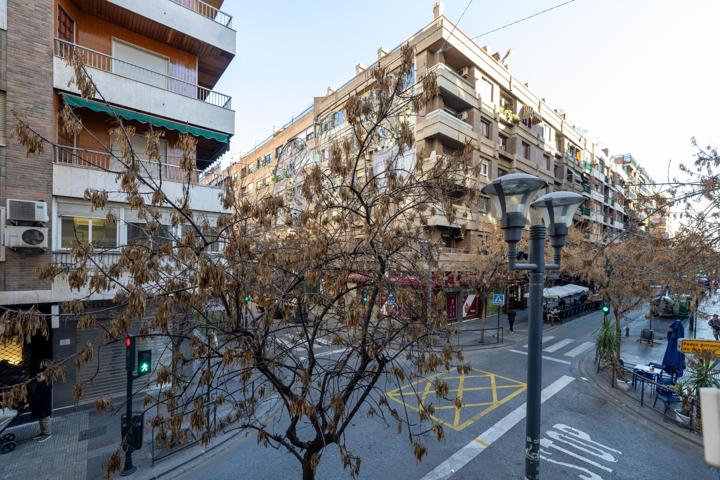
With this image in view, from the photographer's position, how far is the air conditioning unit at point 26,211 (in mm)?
8391

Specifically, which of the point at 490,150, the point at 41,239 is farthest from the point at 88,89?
the point at 490,150

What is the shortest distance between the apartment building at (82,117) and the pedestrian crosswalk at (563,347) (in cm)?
1543

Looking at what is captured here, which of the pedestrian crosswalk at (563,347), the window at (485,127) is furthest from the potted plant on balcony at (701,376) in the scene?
the window at (485,127)

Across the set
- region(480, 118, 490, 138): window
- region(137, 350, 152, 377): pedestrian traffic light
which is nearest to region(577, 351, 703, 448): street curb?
region(137, 350, 152, 377): pedestrian traffic light

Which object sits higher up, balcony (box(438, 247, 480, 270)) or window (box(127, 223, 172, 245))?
window (box(127, 223, 172, 245))

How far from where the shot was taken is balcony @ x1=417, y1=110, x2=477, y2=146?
1920 cm

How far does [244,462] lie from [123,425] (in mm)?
2636

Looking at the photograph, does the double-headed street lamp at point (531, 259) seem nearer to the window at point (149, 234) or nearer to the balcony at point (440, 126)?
the window at point (149, 234)

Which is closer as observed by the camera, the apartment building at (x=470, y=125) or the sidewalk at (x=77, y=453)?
the sidewalk at (x=77, y=453)

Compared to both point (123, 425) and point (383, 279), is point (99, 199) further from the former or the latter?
point (123, 425)

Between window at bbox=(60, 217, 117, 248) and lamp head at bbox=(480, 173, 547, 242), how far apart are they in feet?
35.0

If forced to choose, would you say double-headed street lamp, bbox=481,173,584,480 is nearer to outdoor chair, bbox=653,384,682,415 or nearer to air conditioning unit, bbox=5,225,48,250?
outdoor chair, bbox=653,384,682,415

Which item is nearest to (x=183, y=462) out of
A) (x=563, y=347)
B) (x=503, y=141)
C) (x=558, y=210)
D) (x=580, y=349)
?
(x=558, y=210)

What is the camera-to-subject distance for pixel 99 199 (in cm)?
340
